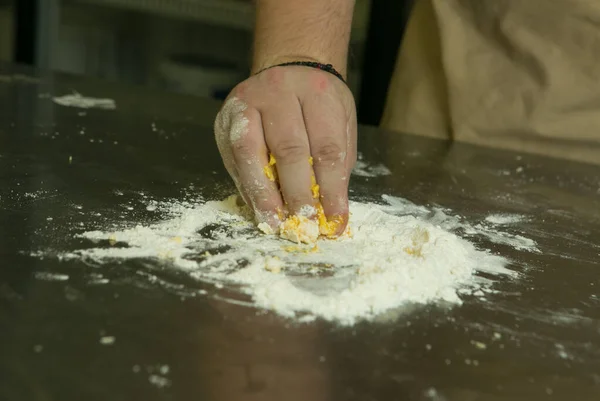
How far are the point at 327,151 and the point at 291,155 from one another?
0.04 meters

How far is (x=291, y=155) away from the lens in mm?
651

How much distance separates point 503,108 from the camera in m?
1.21

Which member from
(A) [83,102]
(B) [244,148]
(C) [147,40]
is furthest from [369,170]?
(C) [147,40]

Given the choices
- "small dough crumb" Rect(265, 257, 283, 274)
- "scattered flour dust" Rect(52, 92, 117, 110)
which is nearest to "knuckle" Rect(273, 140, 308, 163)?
"small dough crumb" Rect(265, 257, 283, 274)

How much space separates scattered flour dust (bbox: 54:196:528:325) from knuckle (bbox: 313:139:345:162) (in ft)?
0.25

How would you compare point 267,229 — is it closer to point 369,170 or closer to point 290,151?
point 290,151

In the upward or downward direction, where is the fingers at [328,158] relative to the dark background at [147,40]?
upward

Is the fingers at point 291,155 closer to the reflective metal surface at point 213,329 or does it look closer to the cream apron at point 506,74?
the reflective metal surface at point 213,329

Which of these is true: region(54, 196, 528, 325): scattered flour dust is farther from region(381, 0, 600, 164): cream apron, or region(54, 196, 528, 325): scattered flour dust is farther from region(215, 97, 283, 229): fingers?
region(381, 0, 600, 164): cream apron

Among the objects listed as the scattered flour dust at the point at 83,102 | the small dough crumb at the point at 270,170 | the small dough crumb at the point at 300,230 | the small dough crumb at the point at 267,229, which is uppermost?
the small dough crumb at the point at 270,170

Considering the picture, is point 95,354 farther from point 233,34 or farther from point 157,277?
point 233,34

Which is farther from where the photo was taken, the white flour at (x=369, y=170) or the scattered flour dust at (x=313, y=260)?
the white flour at (x=369, y=170)

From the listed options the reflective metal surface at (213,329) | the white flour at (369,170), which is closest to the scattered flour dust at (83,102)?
the reflective metal surface at (213,329)

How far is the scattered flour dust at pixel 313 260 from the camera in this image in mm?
513
